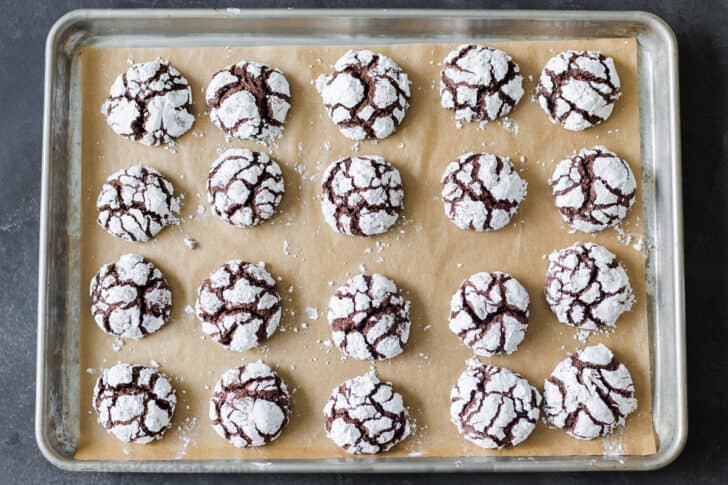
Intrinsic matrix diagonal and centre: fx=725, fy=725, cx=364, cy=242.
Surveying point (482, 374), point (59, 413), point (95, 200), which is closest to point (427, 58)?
point (482, 374)

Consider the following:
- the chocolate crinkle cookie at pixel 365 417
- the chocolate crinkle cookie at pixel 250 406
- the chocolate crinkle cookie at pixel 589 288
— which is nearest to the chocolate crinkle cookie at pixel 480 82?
the chocolate crinkle cookie at pixel 589 288

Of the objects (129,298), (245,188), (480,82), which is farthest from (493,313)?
(129,298)

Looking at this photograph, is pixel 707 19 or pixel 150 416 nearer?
pixel 150 416

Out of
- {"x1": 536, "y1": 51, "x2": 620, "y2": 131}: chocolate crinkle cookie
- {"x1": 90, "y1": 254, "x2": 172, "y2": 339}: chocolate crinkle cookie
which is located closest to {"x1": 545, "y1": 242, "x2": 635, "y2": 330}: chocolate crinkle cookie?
{"x1": 536, "y1": 51, "x2": 620, "y2": 131}: chocolate crinkle cookie

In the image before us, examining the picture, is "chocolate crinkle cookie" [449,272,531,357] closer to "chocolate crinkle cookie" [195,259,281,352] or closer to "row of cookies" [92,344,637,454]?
"row of cookies" [92,344,637,454]

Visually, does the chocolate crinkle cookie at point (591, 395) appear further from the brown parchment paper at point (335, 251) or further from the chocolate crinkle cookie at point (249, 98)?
the chocolate crinkle cookie at point (249, 98)

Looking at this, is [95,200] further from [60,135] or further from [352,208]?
[352,208]
